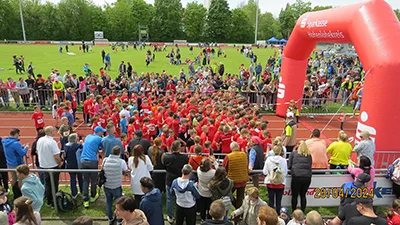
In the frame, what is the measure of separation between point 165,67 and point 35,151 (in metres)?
27.0

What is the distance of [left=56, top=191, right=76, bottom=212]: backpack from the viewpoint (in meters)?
6.41

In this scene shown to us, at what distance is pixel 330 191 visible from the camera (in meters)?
6.75

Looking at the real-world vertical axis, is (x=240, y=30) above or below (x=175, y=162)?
above

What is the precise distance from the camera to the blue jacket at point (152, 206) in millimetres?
4695

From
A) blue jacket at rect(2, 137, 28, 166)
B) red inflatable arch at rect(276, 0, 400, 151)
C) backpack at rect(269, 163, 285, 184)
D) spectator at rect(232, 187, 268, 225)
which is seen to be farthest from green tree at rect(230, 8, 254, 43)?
spectator at rect(232, 187, 268, 225)

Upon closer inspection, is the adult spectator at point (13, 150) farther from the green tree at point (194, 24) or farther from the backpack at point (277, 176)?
the green tree at point (194, 24)

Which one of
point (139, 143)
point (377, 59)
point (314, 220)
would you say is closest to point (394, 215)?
point (314, 220)

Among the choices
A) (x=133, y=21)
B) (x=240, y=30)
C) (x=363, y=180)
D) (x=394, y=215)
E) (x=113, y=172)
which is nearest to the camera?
(x=394, y=215)

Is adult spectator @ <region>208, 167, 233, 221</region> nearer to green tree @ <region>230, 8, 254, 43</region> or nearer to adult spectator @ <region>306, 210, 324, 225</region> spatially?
adult spectator @ <region>306, 210, 324, 225</region>

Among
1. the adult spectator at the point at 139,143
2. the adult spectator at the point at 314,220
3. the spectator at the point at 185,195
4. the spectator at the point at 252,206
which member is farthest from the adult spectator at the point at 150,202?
the adult spectator at the point at 139,143

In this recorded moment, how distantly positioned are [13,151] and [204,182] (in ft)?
13.8

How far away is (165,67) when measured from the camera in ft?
110

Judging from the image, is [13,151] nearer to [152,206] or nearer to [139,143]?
[139,143]

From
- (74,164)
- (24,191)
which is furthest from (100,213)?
(24,191)
